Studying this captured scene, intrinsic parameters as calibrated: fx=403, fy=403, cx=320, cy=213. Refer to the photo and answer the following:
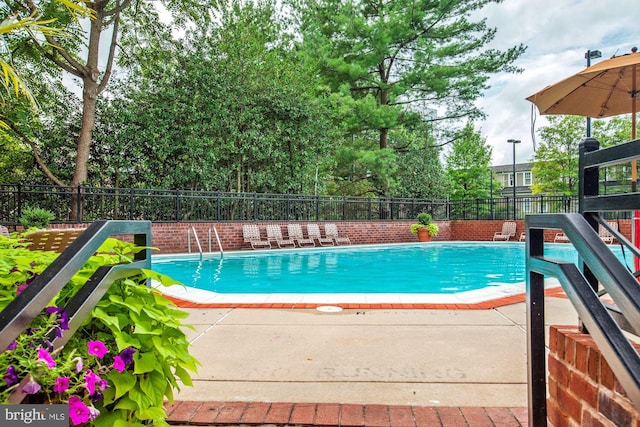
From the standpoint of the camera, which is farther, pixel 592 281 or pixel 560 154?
pixel 560 154

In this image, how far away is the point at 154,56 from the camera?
42.4 ft

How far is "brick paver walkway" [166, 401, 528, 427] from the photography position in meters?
1.72

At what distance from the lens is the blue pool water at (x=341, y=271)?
632cm

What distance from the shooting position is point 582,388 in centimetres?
129

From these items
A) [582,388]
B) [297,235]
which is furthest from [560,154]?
[582,388]

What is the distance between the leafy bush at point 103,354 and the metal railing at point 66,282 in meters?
0.03

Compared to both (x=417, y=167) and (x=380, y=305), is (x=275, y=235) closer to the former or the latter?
(x=380, y=305)

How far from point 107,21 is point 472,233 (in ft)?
52.7

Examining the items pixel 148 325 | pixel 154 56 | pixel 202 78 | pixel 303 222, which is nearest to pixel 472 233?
pixel 303 222

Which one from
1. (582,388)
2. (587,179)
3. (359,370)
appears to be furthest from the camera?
(359,370)

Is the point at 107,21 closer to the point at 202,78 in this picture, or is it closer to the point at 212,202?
the point at 202,78

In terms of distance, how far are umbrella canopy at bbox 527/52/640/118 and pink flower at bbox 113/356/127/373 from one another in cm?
464

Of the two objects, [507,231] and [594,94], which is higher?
[594,94]

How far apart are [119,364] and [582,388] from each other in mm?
1407
